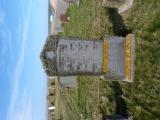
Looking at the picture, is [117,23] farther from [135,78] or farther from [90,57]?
[135,78]

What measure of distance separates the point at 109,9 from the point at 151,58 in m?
3.27

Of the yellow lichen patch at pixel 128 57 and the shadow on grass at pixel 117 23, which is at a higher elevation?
the shadow on grass at pixel 117 23

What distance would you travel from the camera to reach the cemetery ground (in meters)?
7.73

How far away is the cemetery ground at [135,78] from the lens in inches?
304

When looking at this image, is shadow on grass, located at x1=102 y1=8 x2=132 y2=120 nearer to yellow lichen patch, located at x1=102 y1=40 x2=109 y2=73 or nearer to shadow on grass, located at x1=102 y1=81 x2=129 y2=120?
shadow on grass, located at x1=102 y1=81 x2=129 y2=120

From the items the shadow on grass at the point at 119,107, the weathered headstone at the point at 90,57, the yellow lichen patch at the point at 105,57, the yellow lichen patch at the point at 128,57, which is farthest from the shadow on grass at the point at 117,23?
the shadow on grass at the point at 119,107

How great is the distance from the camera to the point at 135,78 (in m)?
8.30

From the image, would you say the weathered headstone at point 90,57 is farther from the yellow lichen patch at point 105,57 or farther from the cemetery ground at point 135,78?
the cemetery ground at point 135,78

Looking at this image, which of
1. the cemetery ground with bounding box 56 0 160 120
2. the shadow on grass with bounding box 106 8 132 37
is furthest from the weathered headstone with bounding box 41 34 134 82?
the shadow on grass with bounding box 106 8 132 37

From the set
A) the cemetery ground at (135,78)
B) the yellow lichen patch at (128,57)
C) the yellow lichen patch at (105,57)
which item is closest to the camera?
the cemetery ground at (135,78)

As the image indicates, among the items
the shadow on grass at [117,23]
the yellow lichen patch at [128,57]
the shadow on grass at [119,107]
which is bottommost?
the shadow on grass at [119,107]

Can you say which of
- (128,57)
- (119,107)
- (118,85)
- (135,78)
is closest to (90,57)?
(128,57)

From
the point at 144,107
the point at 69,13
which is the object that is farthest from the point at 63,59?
the point at 69,13

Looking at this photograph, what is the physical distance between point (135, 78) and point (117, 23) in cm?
219
